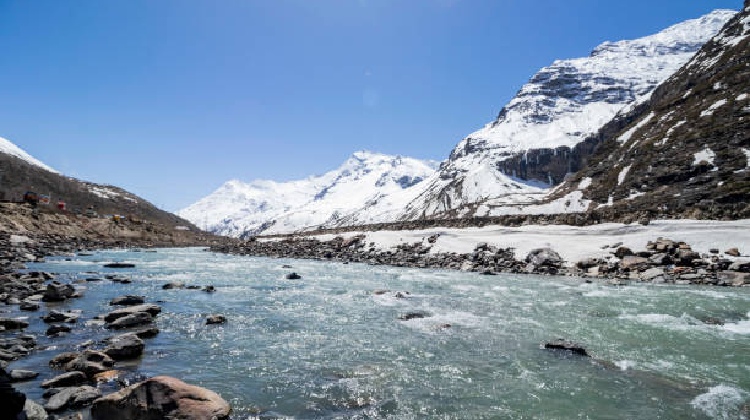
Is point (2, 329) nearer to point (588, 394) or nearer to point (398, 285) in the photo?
point (588, 394)

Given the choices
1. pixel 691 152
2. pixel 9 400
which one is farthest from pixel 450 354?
pixel 691 152

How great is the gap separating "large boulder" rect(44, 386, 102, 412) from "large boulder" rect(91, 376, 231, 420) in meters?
0.71

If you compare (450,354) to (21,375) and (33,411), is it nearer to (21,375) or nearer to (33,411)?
(33,411)

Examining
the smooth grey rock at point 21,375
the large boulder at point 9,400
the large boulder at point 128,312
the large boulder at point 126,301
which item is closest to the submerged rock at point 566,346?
the large boulder at point 9,400

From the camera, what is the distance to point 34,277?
78.8 feet

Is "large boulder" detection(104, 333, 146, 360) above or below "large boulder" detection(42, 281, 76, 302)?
below

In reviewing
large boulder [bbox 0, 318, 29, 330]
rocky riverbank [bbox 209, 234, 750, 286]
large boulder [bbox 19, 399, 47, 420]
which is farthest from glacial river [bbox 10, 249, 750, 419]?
rocky riverbank [bbox 209, 234, 750, 286]

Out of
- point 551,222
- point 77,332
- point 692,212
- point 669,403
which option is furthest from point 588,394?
point 551,222

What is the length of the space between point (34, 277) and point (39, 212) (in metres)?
56.9

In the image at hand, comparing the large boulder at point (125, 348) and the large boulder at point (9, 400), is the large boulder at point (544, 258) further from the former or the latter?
the large boulder at point (9, 400)

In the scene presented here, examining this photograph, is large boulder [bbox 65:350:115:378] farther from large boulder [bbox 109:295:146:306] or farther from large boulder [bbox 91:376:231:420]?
large boulder [bbox 109:295:146:306]

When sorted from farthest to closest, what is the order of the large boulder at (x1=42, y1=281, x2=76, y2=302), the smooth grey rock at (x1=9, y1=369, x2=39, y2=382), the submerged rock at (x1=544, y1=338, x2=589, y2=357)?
1. the large boulder at (x1=42, y1=281, x2=76, y2=302)
2. the submerged rock at (x1=544, y1=338, x2=589, y2=357)
3. the smooth grey rock at (x1=9, y1=369, x2=39, y2=382)

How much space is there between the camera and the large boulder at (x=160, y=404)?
7215mm

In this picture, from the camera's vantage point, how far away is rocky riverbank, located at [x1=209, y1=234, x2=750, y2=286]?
27.7m
